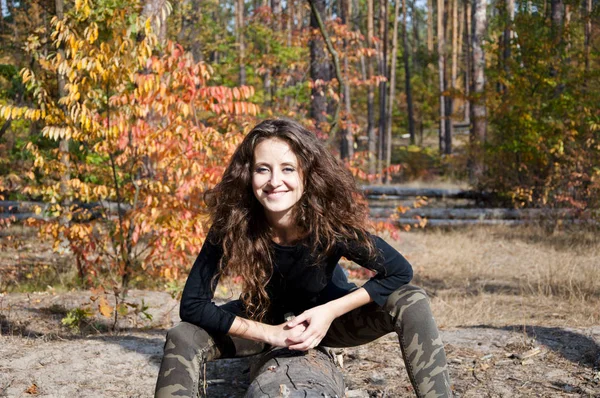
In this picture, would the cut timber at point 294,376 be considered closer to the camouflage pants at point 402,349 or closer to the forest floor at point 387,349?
the camouflage pants at point 402,349

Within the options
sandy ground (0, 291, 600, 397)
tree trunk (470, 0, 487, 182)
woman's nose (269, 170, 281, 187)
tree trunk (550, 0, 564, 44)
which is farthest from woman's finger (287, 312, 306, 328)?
tree trunk (470, 0, 487, 182)

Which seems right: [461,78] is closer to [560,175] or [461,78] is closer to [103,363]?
[560,175]

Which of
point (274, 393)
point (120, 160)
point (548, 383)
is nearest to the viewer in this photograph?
point (274, 393)

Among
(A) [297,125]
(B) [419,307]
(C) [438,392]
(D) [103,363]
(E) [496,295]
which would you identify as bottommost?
(E) [496,295]

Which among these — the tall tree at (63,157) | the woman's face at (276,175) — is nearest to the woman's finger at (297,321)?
the woman's face at (276,175)

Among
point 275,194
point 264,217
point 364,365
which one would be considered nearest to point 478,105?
point 364,365

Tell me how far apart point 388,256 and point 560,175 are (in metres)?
10.0

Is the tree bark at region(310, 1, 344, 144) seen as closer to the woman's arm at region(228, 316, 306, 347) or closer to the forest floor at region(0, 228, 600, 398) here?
the forest floor at region(0, 228, 600, 398)

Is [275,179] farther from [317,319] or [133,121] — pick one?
[133,121]

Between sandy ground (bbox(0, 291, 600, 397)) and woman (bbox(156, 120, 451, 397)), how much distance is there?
28.9 inches

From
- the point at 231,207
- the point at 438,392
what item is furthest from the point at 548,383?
the point at 231,207

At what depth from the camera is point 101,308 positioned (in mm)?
4828

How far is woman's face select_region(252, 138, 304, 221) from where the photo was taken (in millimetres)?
3133

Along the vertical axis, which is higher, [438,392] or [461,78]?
[461,78]
